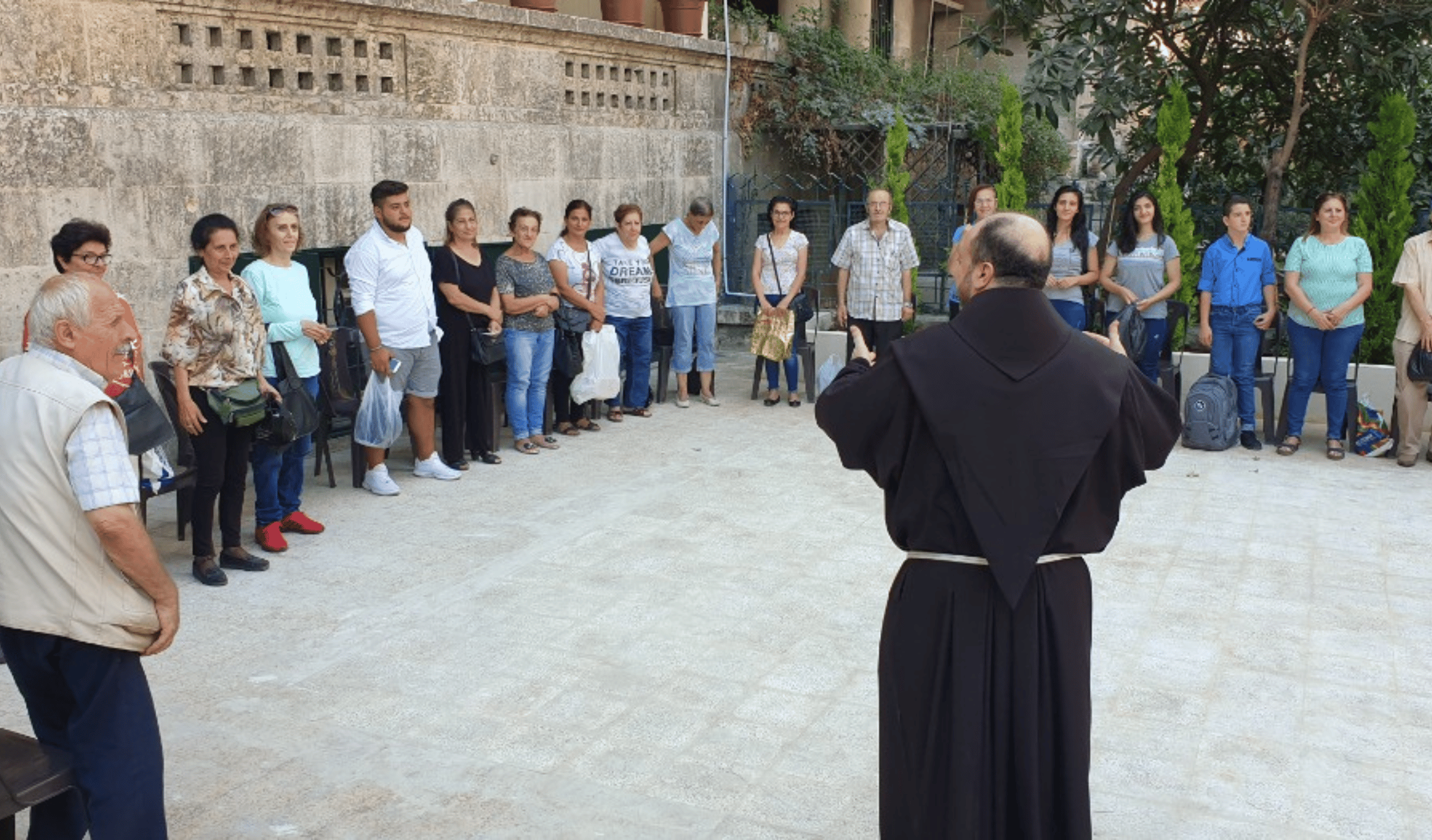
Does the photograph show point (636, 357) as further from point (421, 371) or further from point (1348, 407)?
point (1348, 407)

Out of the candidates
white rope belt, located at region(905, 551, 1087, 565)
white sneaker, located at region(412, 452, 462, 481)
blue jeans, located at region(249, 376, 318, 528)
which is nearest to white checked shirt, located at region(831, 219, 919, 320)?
white sneaker, located at region(412, 452, 462, 481)

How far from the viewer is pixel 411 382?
8.17 m

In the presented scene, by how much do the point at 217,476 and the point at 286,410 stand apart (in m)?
0.46

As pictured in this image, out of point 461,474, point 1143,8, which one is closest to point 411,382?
point 461,474

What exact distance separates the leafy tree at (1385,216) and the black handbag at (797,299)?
396 centimetres

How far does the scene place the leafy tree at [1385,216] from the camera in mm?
10000

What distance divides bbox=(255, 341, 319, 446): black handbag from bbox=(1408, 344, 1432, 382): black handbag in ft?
21.3

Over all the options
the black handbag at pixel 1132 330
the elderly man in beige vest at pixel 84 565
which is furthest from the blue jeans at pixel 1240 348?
the elderly man in beige vest at pixel 84 565

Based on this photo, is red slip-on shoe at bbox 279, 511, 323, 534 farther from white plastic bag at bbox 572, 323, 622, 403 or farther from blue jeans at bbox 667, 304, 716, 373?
blue jeans at bbox 667, 304, 716, 373

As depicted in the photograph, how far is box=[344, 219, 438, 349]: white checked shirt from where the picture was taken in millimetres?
7723

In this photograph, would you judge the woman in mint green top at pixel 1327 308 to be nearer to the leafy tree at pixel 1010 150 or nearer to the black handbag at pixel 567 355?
the leafy tree at pixel 1010 150

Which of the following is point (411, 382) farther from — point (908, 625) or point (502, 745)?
point (908, 625)

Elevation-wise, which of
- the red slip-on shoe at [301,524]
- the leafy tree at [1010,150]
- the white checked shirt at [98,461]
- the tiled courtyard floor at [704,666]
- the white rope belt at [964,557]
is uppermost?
the leafy tree at [1010,150]

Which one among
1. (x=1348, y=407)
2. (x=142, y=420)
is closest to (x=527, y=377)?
(x=142, y=420)
